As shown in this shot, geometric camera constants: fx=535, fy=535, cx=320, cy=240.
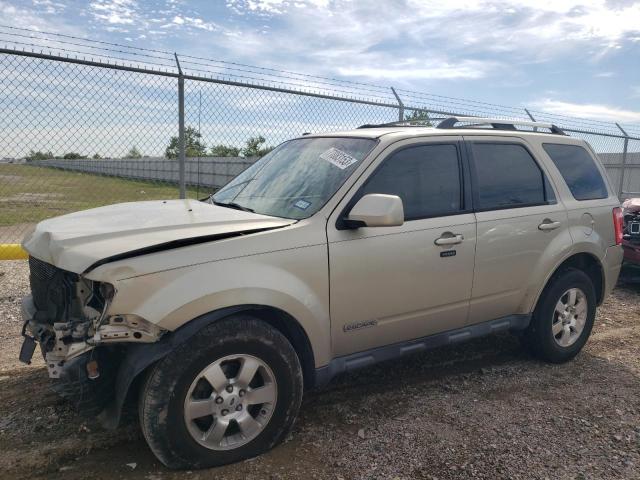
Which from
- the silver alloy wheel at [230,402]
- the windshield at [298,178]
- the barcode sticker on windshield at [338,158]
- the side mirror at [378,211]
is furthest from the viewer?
the barcode sticker on windshield at [338,158]

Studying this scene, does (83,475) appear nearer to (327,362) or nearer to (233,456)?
(233,456)

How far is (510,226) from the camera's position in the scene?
Result: 13.1ft

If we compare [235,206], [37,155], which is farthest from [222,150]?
[235,206]

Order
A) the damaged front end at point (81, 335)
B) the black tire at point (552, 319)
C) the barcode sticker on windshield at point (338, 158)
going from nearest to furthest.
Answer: the damaged front end at point (81, 335), the barcode sticker on windshield at point (338, 158), the black tire at point (552, 319)

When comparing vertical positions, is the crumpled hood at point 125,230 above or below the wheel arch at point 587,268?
above

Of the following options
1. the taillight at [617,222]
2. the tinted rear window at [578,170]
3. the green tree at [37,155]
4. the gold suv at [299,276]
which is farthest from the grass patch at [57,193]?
the taillight at [617,222]

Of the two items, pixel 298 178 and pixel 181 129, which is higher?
pixel 181 129

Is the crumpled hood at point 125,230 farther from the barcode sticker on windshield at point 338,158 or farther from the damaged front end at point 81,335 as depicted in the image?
the barcode sticker on windshield at point 338,158

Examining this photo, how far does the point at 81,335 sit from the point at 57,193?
19512 millimetres

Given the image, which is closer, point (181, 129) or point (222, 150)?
point (181, 129)

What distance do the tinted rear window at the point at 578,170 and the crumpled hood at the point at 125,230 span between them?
2682 millimetres

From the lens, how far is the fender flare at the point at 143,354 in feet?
8.70

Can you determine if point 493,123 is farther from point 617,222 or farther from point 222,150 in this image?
point 222,150

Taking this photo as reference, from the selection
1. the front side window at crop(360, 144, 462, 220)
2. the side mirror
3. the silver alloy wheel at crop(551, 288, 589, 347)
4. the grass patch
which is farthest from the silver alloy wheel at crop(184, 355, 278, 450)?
the grass patch
